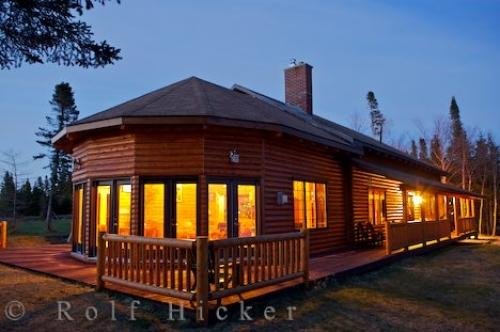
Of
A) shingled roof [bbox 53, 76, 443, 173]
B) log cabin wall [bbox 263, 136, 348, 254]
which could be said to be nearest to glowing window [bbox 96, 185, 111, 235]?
shingled roof [bbox 53, 76, 443, 173]

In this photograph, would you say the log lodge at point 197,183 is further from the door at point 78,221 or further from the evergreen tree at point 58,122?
the evergreen tree at point 58,122

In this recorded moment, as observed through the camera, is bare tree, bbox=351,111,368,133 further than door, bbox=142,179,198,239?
Yes

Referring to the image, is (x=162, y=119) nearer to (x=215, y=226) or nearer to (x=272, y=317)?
(x=215, y=226)

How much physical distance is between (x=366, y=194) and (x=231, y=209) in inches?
278

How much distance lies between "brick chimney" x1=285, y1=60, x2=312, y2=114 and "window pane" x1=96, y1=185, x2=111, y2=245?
32.0ft

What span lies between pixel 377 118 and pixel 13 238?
1492 inches

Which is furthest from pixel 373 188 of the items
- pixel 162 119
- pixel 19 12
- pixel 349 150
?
pixel 19 12

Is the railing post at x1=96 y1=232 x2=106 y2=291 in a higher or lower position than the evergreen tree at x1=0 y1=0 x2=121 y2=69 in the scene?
lower

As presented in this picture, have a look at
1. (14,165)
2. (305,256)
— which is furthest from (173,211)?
(14,165)

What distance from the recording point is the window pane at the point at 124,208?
9.80 meters

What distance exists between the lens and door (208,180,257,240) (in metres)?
9.59

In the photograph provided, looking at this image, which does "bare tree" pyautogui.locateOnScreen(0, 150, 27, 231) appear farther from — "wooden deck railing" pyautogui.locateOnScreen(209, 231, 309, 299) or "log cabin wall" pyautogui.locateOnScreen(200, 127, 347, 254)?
"wooden deck railing" pyautogui.locateOnScreen(209, 231, 309, 299)

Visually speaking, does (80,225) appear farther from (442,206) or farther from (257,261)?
(442,206)

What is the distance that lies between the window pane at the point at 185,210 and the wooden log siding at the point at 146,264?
7.52 ft
